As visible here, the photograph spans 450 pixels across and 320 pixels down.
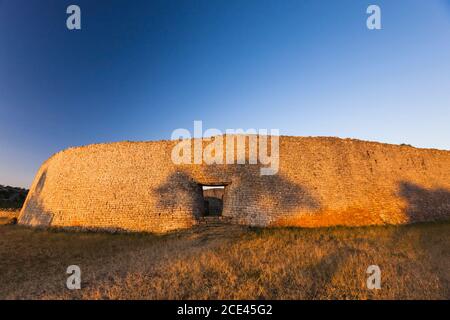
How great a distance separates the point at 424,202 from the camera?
51.8 feet

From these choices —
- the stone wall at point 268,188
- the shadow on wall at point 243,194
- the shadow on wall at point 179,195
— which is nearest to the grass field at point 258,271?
the shadow on wall at point 243,194

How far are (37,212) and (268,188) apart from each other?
1786 cm

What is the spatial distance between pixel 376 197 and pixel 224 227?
971 centimetres

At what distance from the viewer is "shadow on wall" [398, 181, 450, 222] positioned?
1523cm

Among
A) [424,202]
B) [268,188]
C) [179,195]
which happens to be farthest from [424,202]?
[179,195]

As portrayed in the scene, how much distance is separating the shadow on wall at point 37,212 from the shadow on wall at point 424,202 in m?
24.0

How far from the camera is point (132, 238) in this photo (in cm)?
1285

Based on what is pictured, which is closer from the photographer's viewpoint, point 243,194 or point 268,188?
point 243,194

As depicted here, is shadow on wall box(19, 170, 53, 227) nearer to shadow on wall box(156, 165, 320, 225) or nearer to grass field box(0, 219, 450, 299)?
grass field box(0, 219, 450, 299)

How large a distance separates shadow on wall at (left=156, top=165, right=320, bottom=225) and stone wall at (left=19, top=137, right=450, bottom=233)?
0.19 ft

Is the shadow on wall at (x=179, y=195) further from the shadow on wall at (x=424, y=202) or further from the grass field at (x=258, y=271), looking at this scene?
the shadow on wall at (x=424, y=202)

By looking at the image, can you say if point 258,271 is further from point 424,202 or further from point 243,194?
point 424,202
